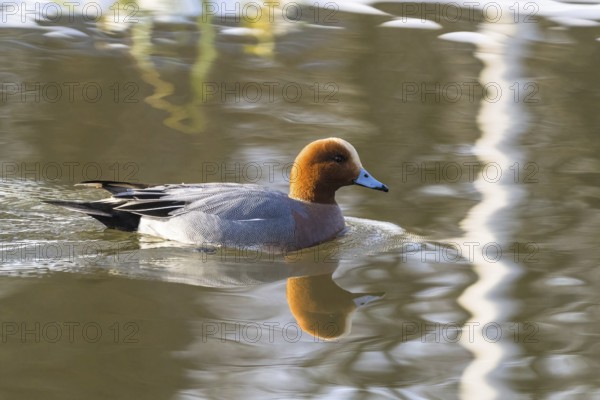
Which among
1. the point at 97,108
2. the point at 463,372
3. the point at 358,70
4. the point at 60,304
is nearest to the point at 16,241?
the point at 60,304

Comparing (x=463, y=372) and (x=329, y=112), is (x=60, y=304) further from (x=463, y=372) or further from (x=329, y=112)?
(x=329, y=112)

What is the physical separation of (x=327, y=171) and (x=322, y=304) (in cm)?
158

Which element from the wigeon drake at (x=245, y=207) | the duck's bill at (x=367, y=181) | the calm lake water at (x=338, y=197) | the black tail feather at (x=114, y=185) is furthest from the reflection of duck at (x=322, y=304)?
the black tail feather at (x=114, y=185)

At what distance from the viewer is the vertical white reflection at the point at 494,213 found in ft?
17.3

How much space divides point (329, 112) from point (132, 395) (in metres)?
5.07

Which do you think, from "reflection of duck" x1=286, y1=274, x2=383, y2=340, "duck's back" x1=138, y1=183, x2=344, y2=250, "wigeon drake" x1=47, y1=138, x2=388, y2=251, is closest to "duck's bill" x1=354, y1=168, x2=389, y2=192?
"wigeon drake" x1=47, y1=138, x2=388, y2=251

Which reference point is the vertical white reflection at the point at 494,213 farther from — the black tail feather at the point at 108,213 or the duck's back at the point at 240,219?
the black tail feather at the point at 108,213

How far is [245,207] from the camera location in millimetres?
7203

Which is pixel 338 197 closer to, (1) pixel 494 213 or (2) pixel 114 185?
(1) pixel 494 213

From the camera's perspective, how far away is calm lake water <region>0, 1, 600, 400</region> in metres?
5.16

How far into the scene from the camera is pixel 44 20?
12.0 meters

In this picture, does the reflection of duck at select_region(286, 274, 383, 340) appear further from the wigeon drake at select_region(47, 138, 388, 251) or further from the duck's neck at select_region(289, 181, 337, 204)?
the duck's neck at select_region(289, 181, 337, 204)

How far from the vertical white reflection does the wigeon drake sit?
2.66 feet

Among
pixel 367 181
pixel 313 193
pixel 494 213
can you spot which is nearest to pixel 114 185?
pixel 313 193
